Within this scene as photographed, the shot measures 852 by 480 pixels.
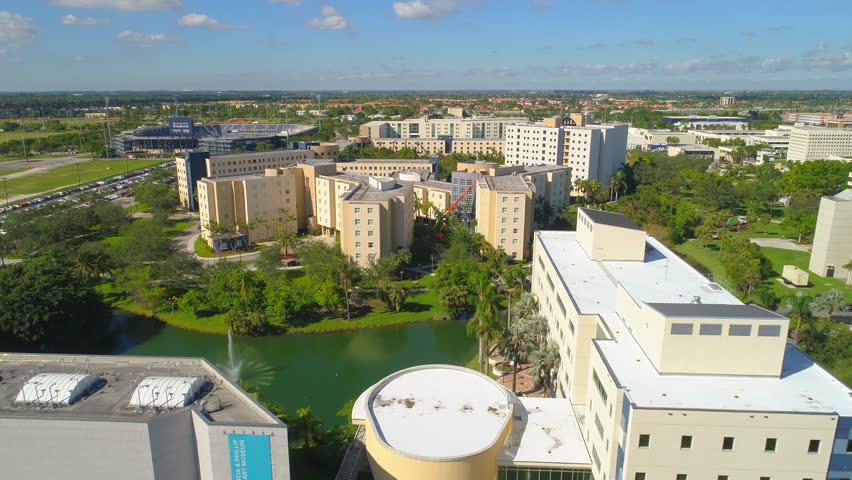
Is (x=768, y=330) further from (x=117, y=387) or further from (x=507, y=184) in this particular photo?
(x=507, y=184)

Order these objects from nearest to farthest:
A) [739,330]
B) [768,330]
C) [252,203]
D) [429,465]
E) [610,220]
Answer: [429,465] < [768,330] < [739,330] < [610,220] < [252,203]

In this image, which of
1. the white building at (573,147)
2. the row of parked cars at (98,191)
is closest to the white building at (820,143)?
the white building at (573,147)

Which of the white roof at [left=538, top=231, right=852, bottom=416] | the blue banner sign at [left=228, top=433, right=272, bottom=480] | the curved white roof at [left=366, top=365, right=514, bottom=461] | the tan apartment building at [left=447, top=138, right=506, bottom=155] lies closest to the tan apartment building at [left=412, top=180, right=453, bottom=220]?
the white roof at [left=538, top=231, right=852, bottom=416]

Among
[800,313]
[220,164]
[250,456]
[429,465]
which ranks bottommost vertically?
[429,465]

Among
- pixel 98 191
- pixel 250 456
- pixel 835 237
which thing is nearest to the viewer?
pixel 250 456

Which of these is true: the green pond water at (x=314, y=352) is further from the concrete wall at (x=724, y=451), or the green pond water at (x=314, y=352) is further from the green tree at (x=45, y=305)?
the concrete wall at (x=724, y=451)

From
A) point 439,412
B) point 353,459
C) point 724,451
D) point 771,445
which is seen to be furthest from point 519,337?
point 771,445
